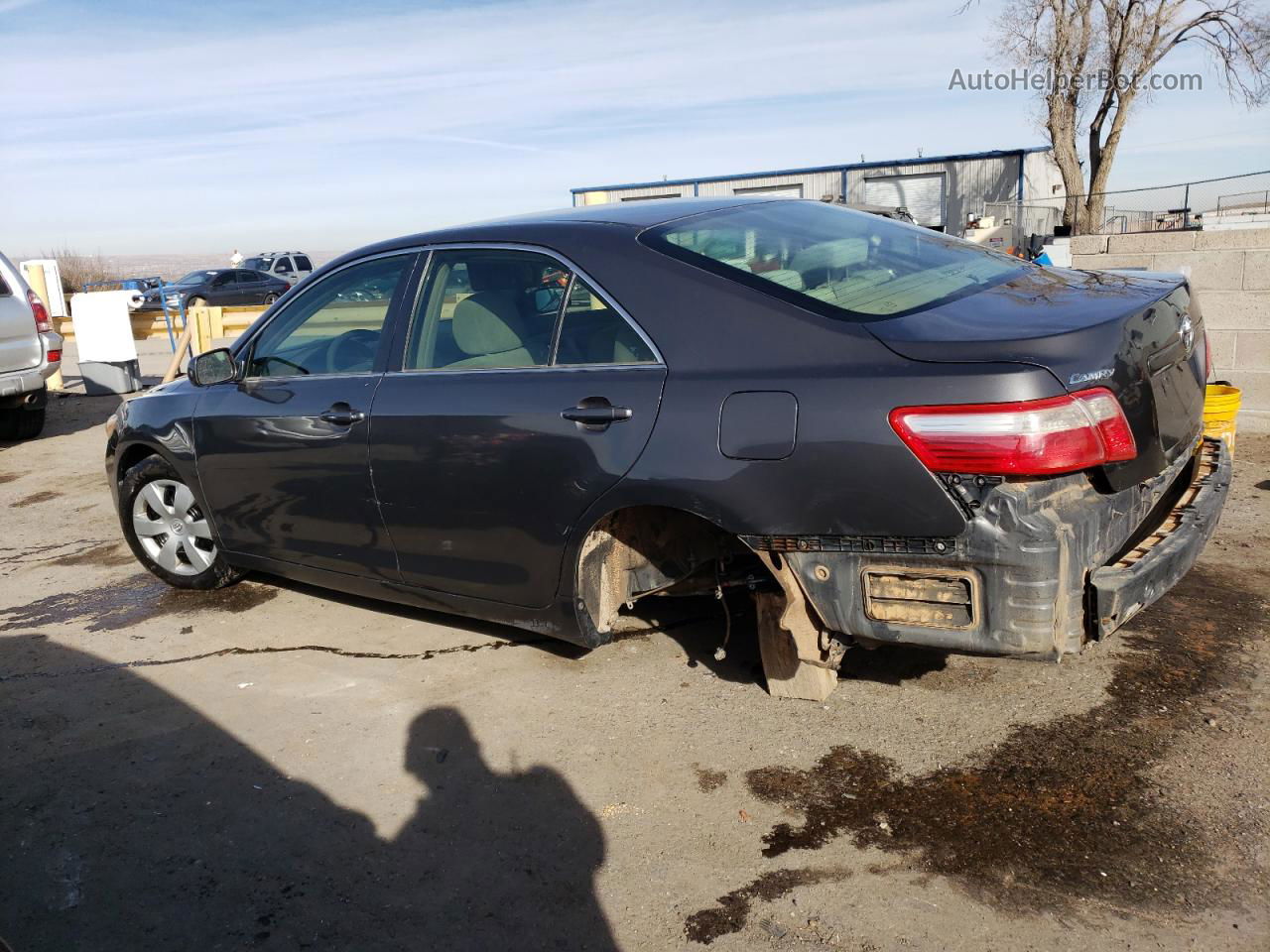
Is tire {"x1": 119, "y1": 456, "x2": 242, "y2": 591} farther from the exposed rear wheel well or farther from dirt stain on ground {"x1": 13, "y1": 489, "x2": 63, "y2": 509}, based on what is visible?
dirt stain on ground {"x1": 13, "y1": 489, "x2": 63, "y2": 509}

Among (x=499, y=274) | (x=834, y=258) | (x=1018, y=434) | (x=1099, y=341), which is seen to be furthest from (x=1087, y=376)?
(x=499, y=274)

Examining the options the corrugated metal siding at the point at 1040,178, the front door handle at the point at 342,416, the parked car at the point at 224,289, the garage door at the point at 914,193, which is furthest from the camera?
the garage door at the point at 914,193

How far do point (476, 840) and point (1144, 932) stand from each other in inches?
70.7

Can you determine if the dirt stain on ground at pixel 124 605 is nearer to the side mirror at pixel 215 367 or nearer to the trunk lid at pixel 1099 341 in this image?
the side mirror at pixel 215 367

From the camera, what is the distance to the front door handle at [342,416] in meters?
4.14

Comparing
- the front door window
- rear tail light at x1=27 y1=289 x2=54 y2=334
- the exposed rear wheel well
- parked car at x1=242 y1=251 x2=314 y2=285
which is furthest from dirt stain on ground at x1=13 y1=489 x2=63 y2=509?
parked car at x1=242 y1=251 x2=314 y2=285

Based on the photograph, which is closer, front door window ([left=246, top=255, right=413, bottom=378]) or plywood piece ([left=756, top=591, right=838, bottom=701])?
plywood piece ([left=756, top=591, right=838, bottom=701])

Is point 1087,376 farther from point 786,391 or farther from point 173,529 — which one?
point 173,529

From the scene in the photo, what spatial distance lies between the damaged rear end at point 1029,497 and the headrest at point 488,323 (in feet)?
4.20

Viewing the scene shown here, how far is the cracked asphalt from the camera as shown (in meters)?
2.73

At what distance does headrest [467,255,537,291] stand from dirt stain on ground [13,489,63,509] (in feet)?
18.5

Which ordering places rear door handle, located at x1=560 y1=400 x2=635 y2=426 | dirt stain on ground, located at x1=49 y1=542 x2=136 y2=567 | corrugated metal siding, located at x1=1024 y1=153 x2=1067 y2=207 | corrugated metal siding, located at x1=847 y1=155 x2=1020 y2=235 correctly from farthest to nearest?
corrugated metal siding, located at x1=1024 y1=153 x2=1067 y2=207
corrugated metal siding, located at x1=847 y1=155 x2=1020 y2=235
dirt stain on ground, located at x1=49 y1=542 x2=136 y2=567
rear door handle, located at x1=560 y1=400 x2=635 y2=426

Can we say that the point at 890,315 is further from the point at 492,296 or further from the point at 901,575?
the point at 492,296

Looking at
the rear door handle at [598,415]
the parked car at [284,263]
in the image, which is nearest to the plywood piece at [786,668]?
the rear door handle at [598,415]
